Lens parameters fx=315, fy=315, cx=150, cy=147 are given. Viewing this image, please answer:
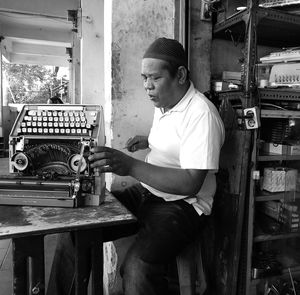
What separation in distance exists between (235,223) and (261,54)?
1.20 meters

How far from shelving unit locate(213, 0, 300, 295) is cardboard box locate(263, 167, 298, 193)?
1.2 inches

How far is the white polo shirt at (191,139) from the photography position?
48.0 inches

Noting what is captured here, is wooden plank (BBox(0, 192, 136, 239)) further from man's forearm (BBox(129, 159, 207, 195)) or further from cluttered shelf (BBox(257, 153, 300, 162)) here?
cluttered shelf (BBox(257, 153, 300, 162))

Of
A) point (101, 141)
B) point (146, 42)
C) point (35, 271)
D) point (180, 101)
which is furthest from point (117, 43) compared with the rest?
point (35, 271)

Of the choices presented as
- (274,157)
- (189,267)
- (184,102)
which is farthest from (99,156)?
(274,157)

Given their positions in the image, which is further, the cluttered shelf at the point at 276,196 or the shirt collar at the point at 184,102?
the cluttered shelf at the point at 276,196

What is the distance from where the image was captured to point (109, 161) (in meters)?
1.16

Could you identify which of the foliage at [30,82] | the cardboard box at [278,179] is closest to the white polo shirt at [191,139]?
the cardboard box at [278,179]

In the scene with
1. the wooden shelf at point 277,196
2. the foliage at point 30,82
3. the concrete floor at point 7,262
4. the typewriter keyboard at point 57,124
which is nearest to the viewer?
the typewriter keyboard at point 57,124

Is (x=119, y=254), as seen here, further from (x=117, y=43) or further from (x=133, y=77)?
(x=117, y=43)

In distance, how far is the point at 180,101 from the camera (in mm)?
1403

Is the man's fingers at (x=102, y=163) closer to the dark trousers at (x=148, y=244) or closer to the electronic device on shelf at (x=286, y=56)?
the dark trousers at (x=148, y=244)

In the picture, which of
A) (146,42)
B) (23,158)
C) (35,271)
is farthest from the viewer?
(146,42)

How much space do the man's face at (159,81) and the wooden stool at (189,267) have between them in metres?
0.65
